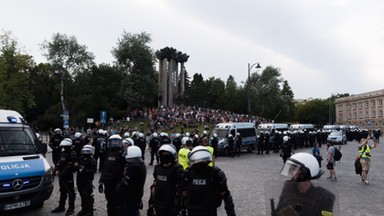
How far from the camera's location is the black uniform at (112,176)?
6551 mm

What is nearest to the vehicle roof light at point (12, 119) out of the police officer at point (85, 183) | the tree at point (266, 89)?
the police officer at point (85, 183)

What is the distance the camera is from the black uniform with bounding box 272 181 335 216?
9.14ft

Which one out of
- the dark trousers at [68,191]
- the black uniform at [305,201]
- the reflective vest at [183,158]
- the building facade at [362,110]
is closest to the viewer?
the black uniform at [305,201]

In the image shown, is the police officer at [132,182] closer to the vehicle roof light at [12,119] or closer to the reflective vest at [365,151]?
the vehicle roof light at [12,119]

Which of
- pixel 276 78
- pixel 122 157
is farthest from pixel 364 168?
pixel 276 78

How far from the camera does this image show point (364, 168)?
11695mm

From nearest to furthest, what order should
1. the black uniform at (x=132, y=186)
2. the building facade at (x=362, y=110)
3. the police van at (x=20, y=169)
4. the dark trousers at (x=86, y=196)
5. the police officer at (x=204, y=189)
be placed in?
the police officer at (x=204, y=189) < the black uniform at (x=132, y=186) < the police van at (x=20, y=169) < the dark trousers at (x=86, y=196) < the building facade at (x=362, y=110)

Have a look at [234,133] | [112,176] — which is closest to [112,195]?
[112,176]

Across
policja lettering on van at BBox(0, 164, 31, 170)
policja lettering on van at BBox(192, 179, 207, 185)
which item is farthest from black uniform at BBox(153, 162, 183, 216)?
policja lettering on van at BBox(0, 164, 31, 170)

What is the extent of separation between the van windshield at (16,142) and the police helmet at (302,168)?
6.73 m

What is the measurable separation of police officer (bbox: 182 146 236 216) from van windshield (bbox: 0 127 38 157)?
17.4ft

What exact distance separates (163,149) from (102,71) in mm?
56424

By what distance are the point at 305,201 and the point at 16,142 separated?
23.8 ft

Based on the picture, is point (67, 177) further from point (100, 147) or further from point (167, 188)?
point (100, 147)
